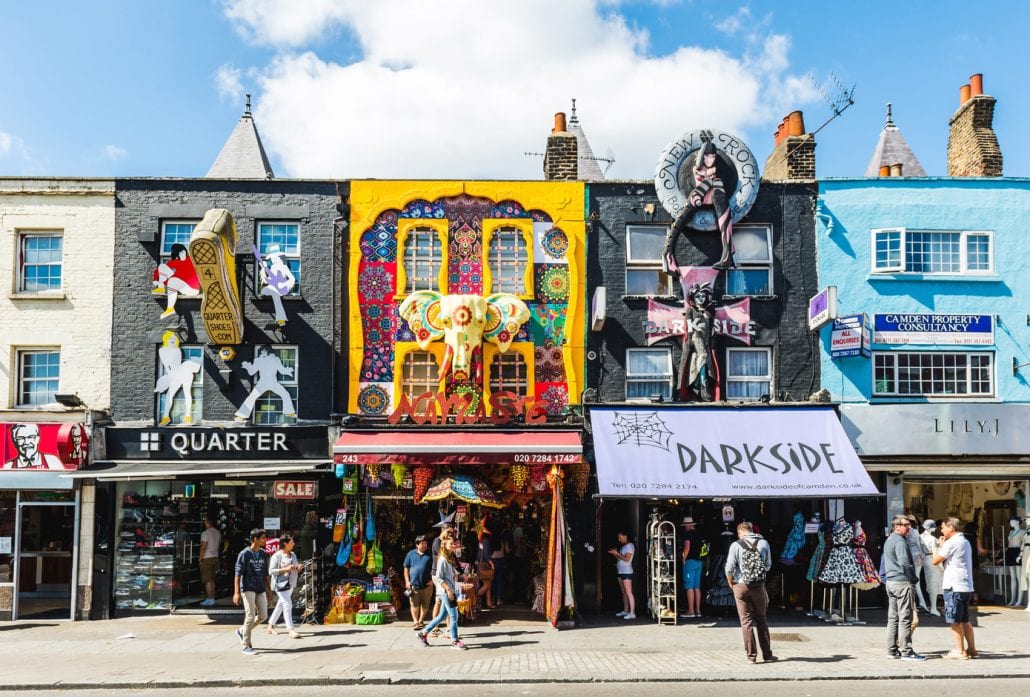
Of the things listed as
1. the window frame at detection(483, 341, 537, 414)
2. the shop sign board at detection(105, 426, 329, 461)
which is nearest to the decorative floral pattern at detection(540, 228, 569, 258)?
the window frame at detection(483, 341, 537, 414)

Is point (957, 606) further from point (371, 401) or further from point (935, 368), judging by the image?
point (371, 401)

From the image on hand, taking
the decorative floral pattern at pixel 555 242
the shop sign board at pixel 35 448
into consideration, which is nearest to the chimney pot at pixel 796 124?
the decorative floral pattern at pixel 555 242

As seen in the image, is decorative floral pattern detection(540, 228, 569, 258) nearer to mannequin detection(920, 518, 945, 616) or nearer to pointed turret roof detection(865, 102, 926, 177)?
mannequin detection(920, 518, 945, 616)

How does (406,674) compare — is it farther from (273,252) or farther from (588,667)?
(273,252)

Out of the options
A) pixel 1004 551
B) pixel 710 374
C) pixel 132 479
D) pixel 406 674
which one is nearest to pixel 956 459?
pixel 1004 551

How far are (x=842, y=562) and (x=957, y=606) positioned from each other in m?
4.00

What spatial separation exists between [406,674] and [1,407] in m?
11.3

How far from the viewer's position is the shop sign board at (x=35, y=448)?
17562mm

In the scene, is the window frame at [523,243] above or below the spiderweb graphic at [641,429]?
above

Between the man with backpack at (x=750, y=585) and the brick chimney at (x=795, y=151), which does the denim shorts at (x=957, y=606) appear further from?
the brick chimney at (x=795, y=151)

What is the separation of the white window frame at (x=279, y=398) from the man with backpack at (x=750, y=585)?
9661mm

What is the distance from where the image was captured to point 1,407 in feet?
60.2

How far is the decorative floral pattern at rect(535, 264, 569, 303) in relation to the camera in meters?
18.8

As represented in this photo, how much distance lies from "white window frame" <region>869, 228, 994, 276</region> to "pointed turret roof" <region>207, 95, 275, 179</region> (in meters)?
16.5
